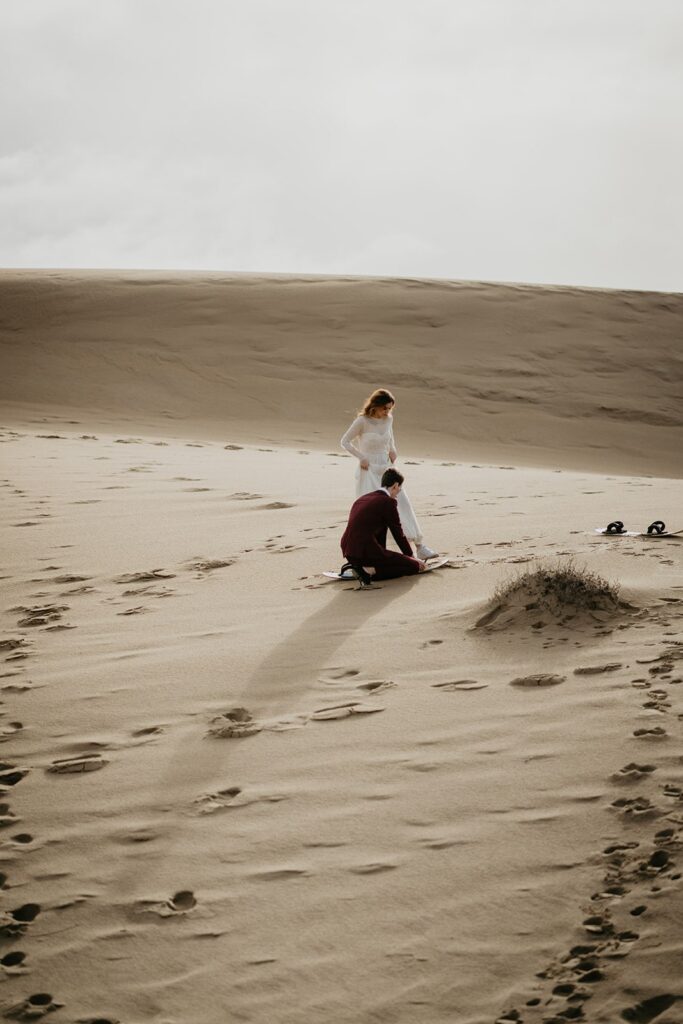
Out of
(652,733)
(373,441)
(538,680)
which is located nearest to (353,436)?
(373,441)

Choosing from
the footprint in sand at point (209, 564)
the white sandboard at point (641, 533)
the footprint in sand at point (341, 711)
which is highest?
the white sandboard at point (641, 533)

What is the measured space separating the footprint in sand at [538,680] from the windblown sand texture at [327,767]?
22 mm

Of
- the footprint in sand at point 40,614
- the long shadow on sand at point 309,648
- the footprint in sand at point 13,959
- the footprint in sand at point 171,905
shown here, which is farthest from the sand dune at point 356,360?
the footprint in sand at point 13,959

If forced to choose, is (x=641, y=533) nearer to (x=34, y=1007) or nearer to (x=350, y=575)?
(x=350, y=575)

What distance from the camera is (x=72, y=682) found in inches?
178

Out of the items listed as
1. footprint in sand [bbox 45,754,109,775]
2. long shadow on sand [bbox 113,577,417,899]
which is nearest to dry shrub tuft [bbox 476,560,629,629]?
long shadow on sand [bbox 113,577,417,899]

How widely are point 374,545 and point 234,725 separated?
2.41 meters

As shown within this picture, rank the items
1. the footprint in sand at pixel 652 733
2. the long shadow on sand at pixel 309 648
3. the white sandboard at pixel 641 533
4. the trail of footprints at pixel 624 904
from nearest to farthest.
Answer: the trail of footprints at pixel 624 904, the footprint in sand at pixel 652 733, the long shadow on sand at pixel 309 648, the white sandboard at pixel 641 533

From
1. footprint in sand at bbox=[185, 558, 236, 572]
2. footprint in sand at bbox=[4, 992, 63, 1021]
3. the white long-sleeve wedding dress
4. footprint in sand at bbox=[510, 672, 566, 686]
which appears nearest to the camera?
footprint in sand at bbox=[4, 992, 63, 1021]

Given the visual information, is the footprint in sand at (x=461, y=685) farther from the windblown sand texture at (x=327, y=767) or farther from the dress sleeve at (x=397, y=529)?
the dress sleeve at (x=397, y=529)

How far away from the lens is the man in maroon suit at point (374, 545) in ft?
20.2

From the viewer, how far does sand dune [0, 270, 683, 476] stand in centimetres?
1934

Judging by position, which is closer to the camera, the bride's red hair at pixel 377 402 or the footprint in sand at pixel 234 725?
the footprint in sand at pixel 234 725

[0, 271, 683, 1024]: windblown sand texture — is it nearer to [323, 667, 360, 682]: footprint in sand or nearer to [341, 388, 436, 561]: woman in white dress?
[323, 667, 360, 682]: footprint in sand
